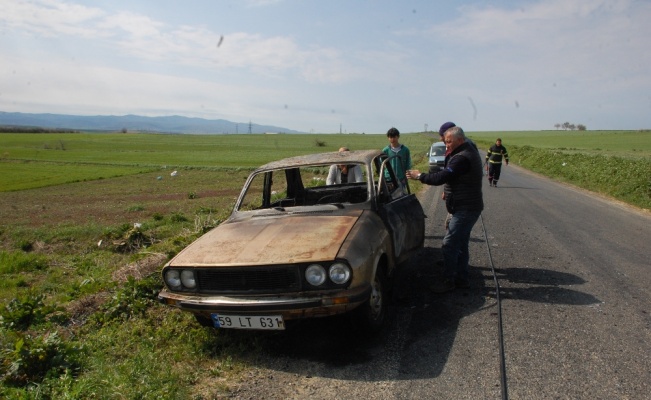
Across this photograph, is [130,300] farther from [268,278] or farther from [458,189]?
[458,189]

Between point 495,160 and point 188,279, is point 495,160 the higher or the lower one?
the higher one

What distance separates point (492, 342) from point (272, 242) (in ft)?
6.58

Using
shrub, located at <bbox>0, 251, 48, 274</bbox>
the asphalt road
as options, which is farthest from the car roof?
shrub, located at <bbox>0, 251, 48, 274</bbox>

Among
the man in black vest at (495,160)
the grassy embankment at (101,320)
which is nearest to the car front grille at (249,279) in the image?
the grassy embankment at (101,320)

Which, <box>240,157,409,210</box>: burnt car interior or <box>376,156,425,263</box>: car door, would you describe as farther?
<box>240,157,409,210</box>: burnt car interior

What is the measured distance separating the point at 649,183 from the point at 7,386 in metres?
15.9

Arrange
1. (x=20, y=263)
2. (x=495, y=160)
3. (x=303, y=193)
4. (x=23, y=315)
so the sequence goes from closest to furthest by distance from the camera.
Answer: (x=23, y=315)
(x=303, y=193)
(x=20, y=263)
(x=495, y=160)

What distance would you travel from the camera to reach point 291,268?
3.66m

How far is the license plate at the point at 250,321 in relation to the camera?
366 cm

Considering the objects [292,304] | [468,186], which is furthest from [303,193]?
[292,304]

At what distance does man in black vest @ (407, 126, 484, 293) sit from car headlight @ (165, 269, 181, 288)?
8.68ft

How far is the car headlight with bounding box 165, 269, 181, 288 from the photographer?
4047 millimetres

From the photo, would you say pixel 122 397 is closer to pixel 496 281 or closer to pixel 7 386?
pixel 7 386

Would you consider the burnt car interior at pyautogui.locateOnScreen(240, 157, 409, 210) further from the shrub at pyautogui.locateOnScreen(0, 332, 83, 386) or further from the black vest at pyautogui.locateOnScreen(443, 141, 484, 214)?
the shrub at pyautogui.locateOnScreen(0, 332, 83, 386)
